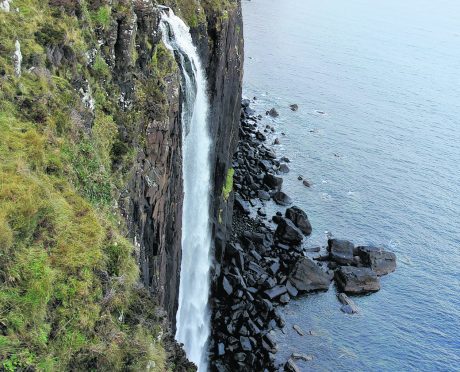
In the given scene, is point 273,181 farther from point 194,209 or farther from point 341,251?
point 194,209

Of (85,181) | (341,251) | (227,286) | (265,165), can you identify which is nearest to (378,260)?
(341,251)

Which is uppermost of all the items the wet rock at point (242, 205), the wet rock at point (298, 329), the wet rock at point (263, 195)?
the wet rock at point (263, 195)

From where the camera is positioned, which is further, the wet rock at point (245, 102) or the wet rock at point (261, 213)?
the wet rock at point (245, 102)

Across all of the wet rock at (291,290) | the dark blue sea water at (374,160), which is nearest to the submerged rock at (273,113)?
the dark blue sea water at (374,160)

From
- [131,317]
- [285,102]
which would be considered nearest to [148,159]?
[131,317]

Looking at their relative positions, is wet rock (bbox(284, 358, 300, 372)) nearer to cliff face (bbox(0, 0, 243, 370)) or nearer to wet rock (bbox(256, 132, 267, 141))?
cliff face (bbox(0, 0, 243, 370))

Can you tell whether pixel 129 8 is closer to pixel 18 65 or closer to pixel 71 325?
pixel 18 65

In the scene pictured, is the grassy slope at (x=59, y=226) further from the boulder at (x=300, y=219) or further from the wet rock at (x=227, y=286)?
the boulder at (x=300, y=219)
